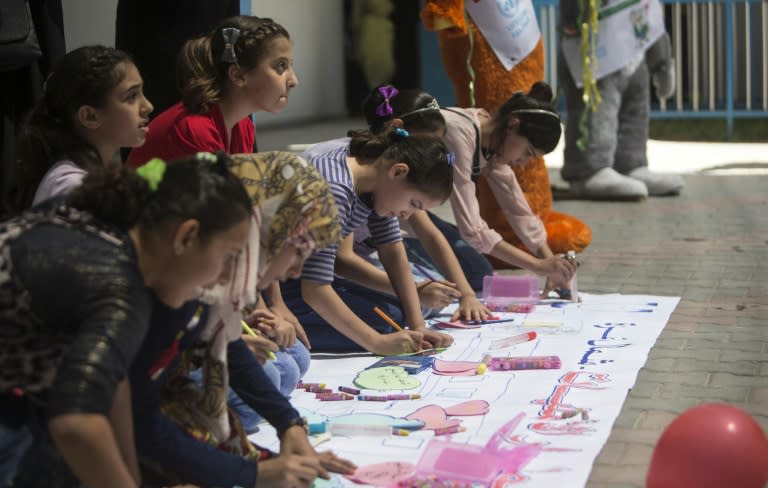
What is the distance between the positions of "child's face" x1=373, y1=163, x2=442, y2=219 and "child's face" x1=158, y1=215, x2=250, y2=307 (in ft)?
3.79

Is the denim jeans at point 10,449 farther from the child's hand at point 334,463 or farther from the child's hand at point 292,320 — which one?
the child's hand at point 292,320

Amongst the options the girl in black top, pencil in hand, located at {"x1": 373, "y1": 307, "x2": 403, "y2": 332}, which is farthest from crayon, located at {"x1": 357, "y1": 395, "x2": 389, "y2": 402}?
the girl in black top

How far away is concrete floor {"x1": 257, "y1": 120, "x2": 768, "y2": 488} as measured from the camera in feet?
8.68

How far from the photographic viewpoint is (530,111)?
3818 millimetres

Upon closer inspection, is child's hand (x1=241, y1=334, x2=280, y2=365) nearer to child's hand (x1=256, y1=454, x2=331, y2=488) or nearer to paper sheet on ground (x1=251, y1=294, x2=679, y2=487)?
paper sheet on ground (x1=251, y1=294, x2=679, y2=487)

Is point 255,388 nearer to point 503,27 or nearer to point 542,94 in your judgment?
point 542,94

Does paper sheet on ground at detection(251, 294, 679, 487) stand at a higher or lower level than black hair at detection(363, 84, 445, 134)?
lower

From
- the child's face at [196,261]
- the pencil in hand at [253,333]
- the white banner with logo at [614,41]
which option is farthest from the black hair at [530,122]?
the child's face at [196,261]

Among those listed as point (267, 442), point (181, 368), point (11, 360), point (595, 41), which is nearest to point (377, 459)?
point (267, 442)

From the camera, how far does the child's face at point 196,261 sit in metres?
1.78

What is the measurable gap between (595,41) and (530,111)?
2136 millimetres

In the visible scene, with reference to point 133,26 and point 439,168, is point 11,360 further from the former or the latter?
point 133,26

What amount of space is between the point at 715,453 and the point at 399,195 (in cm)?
125

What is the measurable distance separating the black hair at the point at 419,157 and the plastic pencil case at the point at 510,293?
93 cm
